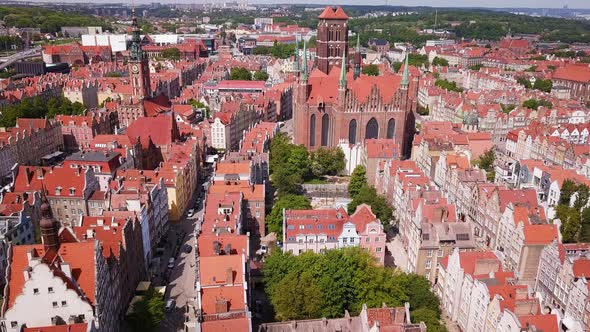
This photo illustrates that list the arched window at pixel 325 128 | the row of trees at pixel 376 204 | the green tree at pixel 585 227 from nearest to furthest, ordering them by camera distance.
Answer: the green tree at pixel 585 227
the row of trees at pixel 376 204
the arched window at pixel 325 128

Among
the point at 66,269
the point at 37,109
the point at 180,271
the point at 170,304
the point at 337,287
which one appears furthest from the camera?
the point at 37,109

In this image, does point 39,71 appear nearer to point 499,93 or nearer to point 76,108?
point 76,108

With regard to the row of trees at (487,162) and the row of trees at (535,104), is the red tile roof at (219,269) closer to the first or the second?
the row of trees at (487,162)

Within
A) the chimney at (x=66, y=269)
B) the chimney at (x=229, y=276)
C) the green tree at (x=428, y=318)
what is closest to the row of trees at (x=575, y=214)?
the green tree at (x=428, y=318)

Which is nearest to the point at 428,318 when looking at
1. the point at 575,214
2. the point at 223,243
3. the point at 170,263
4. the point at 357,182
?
the point at 223,243

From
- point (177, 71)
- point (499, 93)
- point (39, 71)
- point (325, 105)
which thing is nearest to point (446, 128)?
point (325, 105)

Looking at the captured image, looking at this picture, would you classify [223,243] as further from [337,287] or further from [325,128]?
[325,128]
